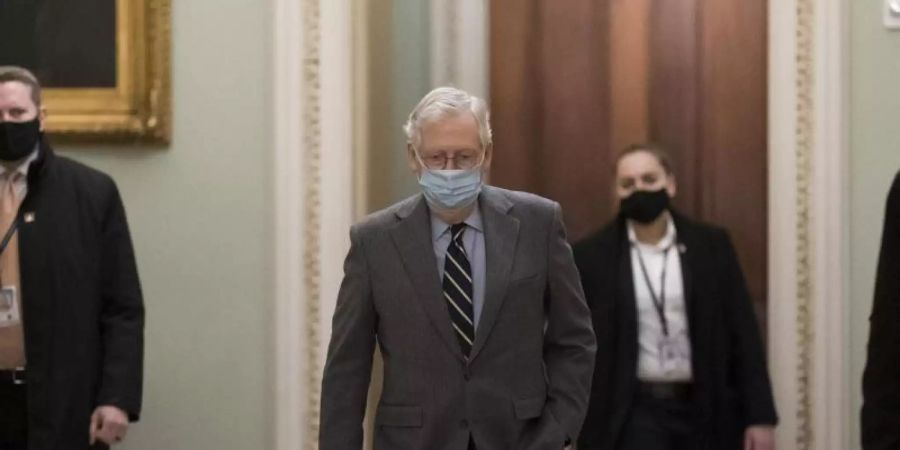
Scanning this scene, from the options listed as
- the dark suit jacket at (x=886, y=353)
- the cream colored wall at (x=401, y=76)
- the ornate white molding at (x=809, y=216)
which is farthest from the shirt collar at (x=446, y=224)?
the cream colored wall at (x=401, y=76)

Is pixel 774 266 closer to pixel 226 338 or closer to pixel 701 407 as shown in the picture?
pixel 701 407

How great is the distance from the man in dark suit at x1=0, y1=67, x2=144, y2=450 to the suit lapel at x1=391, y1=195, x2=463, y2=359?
52.6 inches

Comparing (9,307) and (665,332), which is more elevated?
(9,307)

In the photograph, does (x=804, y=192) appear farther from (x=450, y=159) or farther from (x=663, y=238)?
(x=450, y=159)

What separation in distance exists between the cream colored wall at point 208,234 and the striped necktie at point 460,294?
1.80 m

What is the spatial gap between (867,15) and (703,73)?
647 mm

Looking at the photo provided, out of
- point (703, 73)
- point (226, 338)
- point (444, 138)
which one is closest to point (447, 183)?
point (444, 138)

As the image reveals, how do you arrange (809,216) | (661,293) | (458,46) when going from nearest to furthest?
(661,293) < (809,216) < (458,46)

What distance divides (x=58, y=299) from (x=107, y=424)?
365 mm

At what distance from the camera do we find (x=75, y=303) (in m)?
3.96

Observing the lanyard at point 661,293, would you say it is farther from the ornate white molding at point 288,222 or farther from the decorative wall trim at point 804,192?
the ornate white molding at point 288,222

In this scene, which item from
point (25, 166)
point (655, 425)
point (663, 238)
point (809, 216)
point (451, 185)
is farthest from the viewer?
point (809, 216)

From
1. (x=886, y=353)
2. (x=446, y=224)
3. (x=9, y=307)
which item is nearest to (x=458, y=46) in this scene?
(x=9, y=307)

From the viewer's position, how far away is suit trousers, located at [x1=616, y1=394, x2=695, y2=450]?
165 inches
